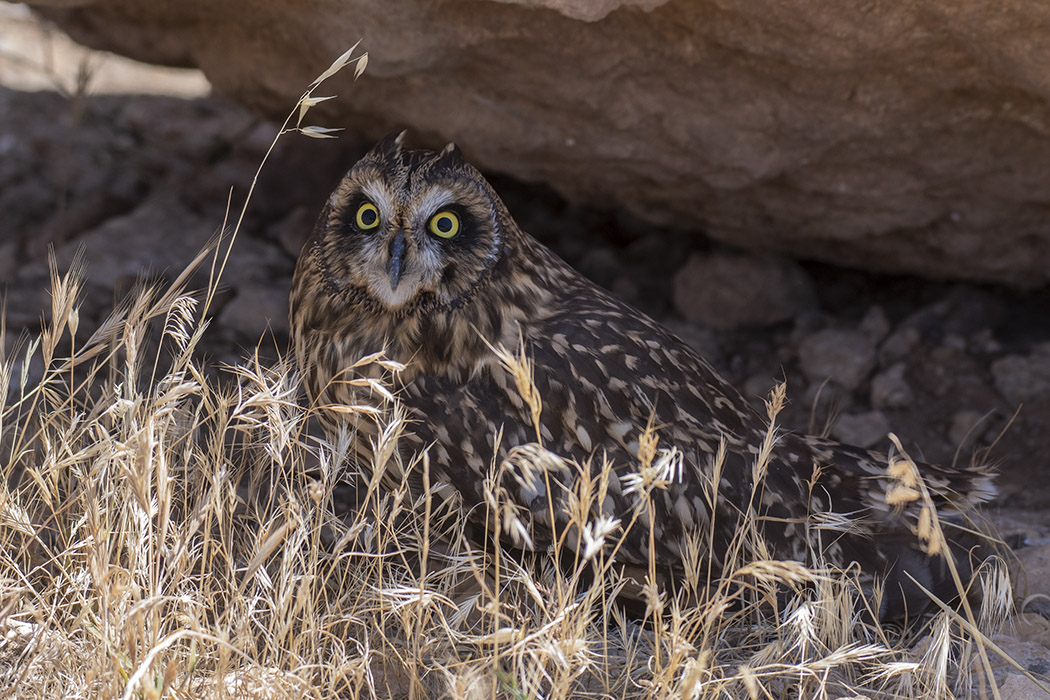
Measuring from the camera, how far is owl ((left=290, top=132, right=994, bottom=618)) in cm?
269

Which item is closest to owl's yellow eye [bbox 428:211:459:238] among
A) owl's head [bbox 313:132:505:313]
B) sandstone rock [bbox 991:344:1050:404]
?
owl's head [bbox 313:132:505:313]

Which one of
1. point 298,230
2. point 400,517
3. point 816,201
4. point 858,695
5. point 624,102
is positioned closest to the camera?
point 858,695

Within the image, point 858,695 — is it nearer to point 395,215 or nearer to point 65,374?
point 395,215

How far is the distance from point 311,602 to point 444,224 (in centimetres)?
112

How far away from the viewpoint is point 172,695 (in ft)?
6.55

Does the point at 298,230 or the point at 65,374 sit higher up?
the point at 298,230

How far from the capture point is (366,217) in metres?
2.76

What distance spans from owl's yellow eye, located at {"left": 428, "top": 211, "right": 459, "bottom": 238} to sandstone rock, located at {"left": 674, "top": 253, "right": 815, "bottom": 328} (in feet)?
6.24

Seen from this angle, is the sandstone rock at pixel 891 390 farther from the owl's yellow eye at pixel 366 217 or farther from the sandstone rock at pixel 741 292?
the owl's yellow eye at pixel 366 217

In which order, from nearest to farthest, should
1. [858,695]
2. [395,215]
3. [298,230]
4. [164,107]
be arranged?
[858,695] < [395,215] < [298,230] < [164,107]

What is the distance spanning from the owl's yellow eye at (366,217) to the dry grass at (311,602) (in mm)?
513

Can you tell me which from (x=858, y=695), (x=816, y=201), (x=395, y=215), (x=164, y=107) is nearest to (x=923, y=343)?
(x=816, y=201)

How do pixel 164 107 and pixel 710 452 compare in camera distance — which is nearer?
pixel 710 452

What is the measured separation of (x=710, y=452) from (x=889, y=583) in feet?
2.09
